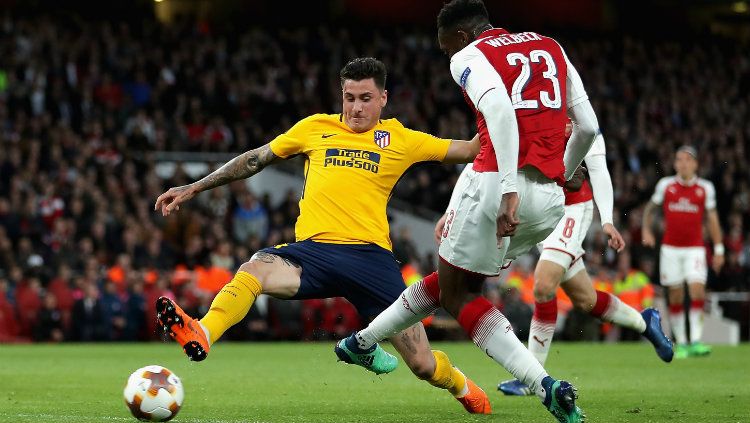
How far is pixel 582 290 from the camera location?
9.70 meters

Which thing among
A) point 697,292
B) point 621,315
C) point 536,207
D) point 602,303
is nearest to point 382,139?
point 536,207

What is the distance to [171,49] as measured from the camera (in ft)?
87.0

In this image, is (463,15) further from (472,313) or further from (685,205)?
(685,205)

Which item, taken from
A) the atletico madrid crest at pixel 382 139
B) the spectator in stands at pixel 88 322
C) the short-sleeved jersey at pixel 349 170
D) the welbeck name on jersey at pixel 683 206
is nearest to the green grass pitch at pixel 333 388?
the short-sleeved jersey at pixel 349 170

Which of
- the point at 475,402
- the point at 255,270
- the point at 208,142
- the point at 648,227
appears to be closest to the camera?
the point at 255,270

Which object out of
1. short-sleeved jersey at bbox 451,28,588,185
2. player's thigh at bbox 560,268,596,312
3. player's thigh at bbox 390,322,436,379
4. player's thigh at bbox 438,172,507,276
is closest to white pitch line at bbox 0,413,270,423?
player's thigh at bbox 390,322,436,379

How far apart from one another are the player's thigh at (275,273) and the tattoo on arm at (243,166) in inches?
20.1

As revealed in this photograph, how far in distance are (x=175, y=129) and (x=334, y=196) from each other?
16643 mm

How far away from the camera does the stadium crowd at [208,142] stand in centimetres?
1966

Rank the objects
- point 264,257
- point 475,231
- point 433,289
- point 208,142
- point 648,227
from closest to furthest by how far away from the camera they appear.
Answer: point 475,231, point 433,289, point 264,257, point 648,227, point 208,142

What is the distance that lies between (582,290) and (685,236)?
6.17 metres

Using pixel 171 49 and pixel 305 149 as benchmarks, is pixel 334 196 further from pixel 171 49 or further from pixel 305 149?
pixel 171 49

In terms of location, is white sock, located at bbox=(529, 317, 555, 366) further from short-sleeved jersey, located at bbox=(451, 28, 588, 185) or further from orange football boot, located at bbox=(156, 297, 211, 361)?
orange football boot, located at bbox=(156, 297, 211, 361)

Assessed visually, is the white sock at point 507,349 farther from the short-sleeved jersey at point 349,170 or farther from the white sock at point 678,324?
the white sock at point 678,324
